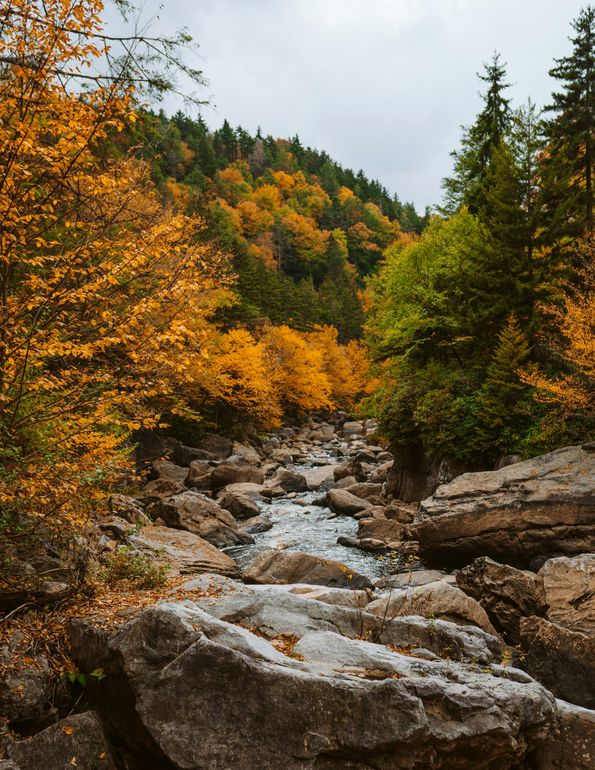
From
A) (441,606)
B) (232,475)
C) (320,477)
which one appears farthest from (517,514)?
(320,477)

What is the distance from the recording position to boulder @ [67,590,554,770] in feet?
13.3

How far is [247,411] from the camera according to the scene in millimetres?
32281

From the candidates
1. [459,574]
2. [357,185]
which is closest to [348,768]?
[459,574]

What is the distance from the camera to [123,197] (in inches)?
236

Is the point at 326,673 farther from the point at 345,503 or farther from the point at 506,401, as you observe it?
the point at 345,503

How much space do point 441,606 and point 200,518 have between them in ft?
32.2

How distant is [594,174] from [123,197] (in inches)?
909

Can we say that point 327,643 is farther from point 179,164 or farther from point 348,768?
point 179,164

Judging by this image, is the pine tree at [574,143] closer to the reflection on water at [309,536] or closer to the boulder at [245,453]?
the reflection on water at [309,536]

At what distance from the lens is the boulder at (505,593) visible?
27.7 ft

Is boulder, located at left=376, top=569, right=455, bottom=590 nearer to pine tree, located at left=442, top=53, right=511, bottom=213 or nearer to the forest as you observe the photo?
the forest

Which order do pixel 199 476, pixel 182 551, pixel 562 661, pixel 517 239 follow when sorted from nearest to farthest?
1. pixel 562 661
2. pixel 182 551
3. pixel 517 239
4. pixel 199 476

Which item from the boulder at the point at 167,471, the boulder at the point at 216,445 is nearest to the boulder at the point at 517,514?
the boulder at the point at 167,471

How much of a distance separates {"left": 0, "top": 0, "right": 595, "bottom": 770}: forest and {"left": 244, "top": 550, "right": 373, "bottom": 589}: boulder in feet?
0.20
